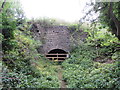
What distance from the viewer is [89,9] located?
4.43 m

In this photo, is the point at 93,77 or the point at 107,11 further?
the point at 93,77

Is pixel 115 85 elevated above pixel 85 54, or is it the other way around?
pixel 85 54

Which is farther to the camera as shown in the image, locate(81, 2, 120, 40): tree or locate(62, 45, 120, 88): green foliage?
locate(62, 45, 120, 88): green foliage

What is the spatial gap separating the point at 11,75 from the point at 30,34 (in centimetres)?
750

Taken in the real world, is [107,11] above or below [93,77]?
above

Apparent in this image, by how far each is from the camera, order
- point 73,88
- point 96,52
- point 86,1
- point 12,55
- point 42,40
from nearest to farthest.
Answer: point 86,1
point 73,88
point 12,55
point 96,52
point 42,40

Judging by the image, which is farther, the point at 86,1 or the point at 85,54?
the point at 85,54

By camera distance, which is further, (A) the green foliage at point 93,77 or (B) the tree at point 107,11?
(A) the green foliage at point 93,77

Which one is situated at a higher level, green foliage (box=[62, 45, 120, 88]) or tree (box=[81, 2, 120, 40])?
tree (box=[81, 2, 120, 40])

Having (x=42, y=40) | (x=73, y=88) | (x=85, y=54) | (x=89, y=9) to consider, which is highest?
(x=89, y=9)

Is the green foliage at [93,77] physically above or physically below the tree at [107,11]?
below

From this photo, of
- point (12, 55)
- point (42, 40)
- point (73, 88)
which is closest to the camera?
point (73, 88)

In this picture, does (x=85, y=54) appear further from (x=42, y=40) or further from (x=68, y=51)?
(x=42, y=40)

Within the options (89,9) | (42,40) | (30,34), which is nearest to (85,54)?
(42,40)
